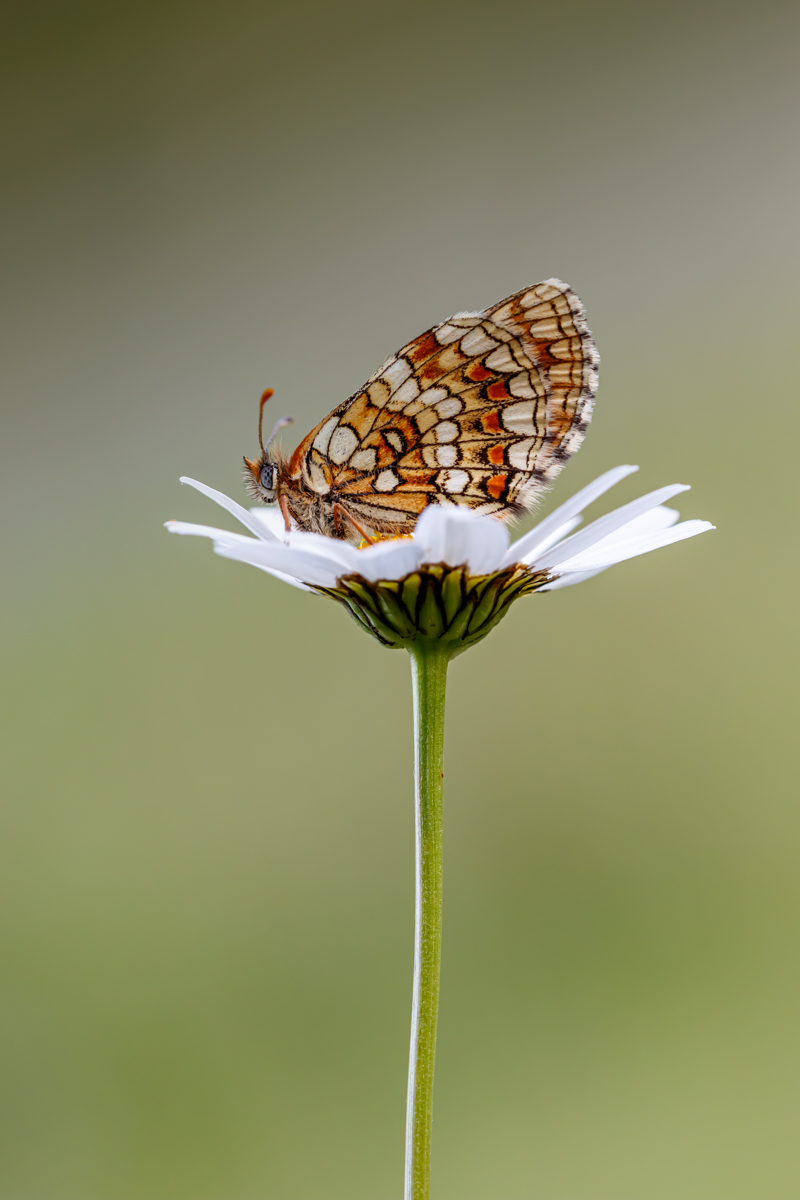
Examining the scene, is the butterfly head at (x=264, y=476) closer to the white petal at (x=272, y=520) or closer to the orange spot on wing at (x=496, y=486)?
the white petal at (x=272, y=520)

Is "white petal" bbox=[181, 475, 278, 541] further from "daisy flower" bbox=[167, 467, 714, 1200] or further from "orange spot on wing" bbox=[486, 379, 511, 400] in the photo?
"orange spot on wing" bbox=[486, 379, 511, 400]

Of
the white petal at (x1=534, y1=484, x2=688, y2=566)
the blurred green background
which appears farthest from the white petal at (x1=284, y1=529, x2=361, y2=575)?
the blurred green background

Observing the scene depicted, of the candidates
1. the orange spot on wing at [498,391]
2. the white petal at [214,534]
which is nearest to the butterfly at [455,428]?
the orange spot on wing at [498,391]

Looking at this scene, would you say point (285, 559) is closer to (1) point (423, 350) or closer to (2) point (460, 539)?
(2) point (460, 539)

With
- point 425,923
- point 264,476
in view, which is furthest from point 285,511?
point 425,923

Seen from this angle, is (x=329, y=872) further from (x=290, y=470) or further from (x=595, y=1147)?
(x=290, y=470)
